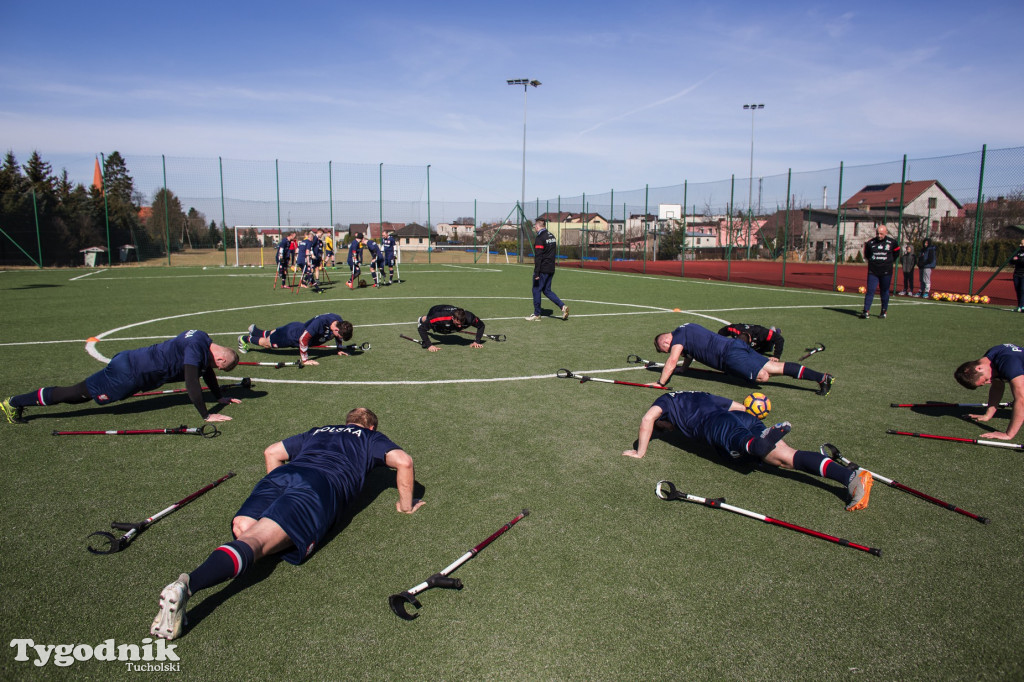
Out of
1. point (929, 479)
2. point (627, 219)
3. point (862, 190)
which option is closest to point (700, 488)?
point (929, 479)

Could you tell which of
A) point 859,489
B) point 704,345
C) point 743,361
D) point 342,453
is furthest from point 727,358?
point 342,453

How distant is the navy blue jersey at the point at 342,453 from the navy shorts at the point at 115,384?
10.7 ft

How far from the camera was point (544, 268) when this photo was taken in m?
14.5

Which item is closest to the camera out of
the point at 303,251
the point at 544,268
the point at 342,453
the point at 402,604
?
the point at 402,604

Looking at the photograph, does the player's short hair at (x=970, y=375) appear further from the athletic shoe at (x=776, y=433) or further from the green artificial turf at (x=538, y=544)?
the athletic shoe at (x=776, y=433)

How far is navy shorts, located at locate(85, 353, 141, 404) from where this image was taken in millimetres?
6699

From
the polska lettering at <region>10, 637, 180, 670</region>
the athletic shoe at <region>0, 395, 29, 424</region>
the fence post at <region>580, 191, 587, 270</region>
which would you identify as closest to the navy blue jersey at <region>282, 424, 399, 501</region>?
the polska lettering at <region>10, 637, 180, 670</region>

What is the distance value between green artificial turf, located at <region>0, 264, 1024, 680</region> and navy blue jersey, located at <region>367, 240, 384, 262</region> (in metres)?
15.4

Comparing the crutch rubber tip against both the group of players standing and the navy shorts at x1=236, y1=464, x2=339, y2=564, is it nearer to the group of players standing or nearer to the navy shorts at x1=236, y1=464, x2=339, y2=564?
the navy shorts at x1=236, y1=464, x2=339, y2=564

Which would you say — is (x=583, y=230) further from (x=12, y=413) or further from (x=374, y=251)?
(x=12, y=413)

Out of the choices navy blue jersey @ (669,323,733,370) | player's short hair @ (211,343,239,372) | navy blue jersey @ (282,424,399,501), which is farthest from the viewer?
navy blue jersey @ (669,323,733,370)

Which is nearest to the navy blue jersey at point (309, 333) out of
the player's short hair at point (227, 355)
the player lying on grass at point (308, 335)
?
the player lying on grass at point (308, 335)

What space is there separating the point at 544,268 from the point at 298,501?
11.2 meters

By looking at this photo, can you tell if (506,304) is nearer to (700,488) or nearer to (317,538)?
(700,488)
